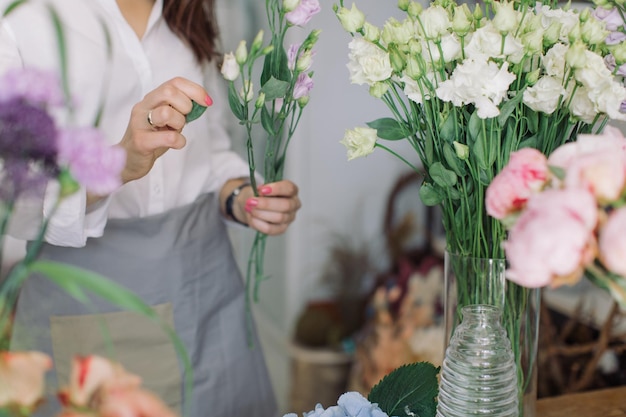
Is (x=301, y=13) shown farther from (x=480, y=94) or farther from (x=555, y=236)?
(x=555, y=236)

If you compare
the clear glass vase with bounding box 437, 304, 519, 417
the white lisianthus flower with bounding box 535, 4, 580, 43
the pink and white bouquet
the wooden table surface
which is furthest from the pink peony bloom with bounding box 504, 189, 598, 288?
the wooden table surface

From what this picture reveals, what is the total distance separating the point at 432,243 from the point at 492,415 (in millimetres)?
1738

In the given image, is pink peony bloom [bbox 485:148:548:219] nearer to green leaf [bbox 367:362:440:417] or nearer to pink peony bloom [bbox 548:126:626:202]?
pink peony bloom [bbox 548:126:626:202]

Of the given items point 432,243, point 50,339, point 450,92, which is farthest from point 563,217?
point 432,243

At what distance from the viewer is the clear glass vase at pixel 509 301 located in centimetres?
73

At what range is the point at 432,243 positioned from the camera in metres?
2.36

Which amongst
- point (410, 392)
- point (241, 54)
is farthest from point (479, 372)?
point (241, 54)

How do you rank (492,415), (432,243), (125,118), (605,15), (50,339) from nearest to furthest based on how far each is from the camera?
(492,415) → (605,15) → (50,339) → (125,118) → (432,243)

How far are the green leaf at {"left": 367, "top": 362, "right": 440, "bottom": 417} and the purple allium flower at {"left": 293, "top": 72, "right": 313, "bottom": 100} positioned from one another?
0.34 m

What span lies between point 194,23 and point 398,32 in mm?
583

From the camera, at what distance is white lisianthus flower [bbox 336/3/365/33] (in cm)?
70

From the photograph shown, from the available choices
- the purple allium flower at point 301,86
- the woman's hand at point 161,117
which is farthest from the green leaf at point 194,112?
the purple allium flower at point 301,86

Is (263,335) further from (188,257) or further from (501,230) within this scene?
(501,230)

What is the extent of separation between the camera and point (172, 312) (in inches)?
42.0
